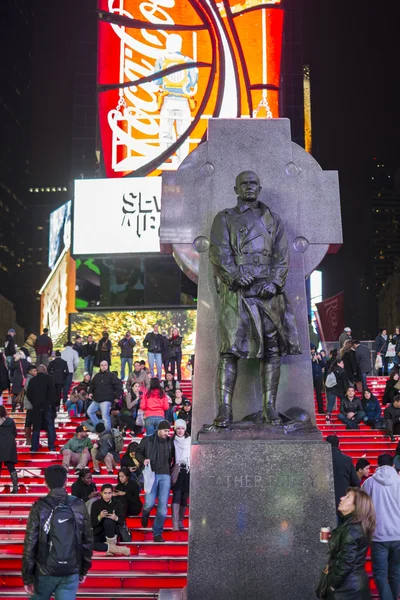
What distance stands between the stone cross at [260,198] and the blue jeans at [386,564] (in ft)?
5.58

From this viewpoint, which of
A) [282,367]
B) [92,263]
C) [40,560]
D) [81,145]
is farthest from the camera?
[81,145]

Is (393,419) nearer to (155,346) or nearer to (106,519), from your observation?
(106,519)

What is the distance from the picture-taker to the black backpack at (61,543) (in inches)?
245

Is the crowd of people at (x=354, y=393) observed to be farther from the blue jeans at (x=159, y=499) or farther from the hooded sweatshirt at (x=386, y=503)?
the hooded sweatshirt at (x=386, y=503)

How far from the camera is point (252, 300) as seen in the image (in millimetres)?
7359

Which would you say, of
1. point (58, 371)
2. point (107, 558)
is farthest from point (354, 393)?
point (107, 558)

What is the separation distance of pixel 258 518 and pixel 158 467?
5351 millimetres

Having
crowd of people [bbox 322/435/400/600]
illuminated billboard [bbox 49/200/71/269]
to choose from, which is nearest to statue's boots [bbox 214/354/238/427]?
crowd of people [bbox 322/435/400/600]

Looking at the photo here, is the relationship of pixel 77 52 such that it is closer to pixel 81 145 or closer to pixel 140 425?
pixel 81 145

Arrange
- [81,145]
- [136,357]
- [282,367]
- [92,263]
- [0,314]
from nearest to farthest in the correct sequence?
1. [282,367]
2. [136,357]
3. [92,263]
4. [81,145]
5. [0,314]

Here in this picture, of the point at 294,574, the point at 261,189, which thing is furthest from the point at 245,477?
the point at 261,189

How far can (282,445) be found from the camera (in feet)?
23.1

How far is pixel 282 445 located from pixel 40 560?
7.09 ft

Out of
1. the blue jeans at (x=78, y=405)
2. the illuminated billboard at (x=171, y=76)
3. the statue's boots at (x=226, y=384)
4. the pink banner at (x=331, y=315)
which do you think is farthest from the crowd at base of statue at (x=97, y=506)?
the illuminated billboard at (x=171, y=76)
